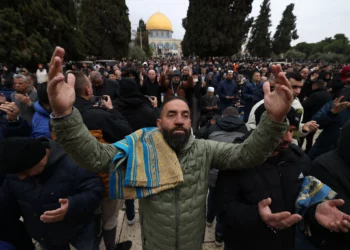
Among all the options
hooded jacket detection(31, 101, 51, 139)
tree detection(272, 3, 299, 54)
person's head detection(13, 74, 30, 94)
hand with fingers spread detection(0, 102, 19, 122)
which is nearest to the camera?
hand with fingers spread detection(0, 102, 19, 122)

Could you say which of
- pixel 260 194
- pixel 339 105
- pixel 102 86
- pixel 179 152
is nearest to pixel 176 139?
pixel 179 152

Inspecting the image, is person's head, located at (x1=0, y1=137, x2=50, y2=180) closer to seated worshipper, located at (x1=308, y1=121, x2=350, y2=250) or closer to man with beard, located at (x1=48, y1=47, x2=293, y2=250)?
man with beard, located at (x1=48, y1=47, x2=293, y2=250)

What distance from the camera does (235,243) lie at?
168cm

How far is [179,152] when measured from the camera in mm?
1563

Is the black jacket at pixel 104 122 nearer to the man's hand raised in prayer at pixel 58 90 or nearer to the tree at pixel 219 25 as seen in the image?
the man's hand raised in prayer at pixel 58 90

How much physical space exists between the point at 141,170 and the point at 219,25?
3276 cm

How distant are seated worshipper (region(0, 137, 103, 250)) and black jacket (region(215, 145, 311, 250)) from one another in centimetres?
107

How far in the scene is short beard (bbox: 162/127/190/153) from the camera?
4.97 feet

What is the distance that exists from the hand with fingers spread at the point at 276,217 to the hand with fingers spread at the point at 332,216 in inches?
9.4

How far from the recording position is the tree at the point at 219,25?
98.7 feet

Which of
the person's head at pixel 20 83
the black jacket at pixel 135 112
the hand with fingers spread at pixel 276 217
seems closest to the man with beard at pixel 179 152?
the hand with fingers spread at pixel 276 217

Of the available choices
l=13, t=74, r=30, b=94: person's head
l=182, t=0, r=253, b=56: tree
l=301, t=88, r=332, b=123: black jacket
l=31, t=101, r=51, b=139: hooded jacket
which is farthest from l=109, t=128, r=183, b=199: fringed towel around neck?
l=182, t=0, r=253, b=56: tree

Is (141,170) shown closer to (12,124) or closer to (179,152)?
(179,152)

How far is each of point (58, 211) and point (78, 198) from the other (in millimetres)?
162
